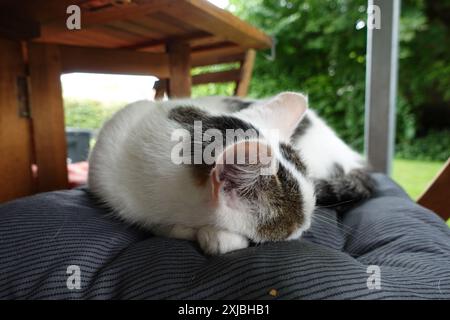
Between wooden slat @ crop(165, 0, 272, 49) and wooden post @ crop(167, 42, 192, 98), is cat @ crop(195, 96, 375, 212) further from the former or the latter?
wooden post @ crop(167, 42, 192, 98)

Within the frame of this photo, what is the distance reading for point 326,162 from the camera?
1057 millimetres

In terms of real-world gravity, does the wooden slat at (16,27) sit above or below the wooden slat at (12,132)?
above

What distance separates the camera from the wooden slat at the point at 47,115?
1083 mm

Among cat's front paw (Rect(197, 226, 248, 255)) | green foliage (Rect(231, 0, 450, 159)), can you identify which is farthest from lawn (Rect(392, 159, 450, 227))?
cat's front paw (Rect(197, 226, 248, 255))

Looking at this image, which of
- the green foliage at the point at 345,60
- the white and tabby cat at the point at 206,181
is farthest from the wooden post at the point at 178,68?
the white and tabby cat at the point at 206,181

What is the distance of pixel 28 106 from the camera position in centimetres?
109

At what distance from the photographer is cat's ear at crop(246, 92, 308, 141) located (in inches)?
32.7

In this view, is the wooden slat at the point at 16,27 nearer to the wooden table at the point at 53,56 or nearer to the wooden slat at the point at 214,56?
the wooden table at the point at 53,56

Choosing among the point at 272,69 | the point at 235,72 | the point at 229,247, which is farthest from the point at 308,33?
the point at 229,247

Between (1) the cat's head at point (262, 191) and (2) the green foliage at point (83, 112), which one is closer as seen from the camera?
(1) the cat's head at point (262, 191)

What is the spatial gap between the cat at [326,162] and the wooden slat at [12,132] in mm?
555

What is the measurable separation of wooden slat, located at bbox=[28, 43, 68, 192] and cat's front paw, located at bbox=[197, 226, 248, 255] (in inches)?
29.6

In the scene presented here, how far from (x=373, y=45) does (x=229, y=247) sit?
1.46 meters
